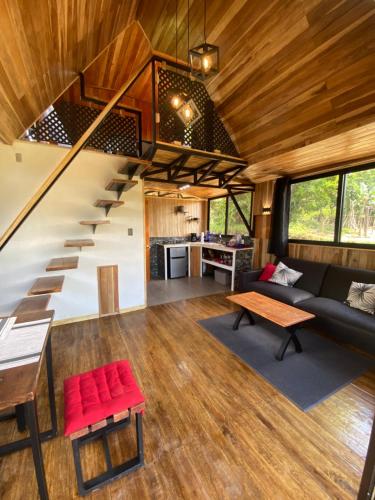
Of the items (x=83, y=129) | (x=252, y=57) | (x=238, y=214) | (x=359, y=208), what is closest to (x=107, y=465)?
(x=83, y=129)

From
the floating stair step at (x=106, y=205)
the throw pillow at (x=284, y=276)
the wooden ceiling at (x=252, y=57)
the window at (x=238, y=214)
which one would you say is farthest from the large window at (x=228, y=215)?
the floating stair step at (x=106, y=205)

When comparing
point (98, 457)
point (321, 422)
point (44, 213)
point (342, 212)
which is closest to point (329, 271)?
point (342, 212)

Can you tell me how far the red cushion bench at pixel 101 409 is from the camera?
1137mm

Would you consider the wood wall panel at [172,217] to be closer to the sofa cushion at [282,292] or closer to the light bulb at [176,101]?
the sofa cushion at [282,292]

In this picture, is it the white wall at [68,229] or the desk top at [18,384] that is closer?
the desk top at [18,384]

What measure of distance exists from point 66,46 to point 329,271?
13.8 ft

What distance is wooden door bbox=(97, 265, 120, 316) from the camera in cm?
335

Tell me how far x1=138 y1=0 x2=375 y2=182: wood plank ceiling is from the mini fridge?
3.39m

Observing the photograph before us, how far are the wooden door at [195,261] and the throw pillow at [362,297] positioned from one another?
12.0ft

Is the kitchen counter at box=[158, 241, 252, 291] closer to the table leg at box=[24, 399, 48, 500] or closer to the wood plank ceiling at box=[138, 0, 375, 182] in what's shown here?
the wood plank ceiling at box=[138, 0, 375, 182]

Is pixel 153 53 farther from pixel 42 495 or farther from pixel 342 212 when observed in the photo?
pixel 42 495

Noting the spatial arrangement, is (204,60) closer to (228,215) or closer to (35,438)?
(35,438)

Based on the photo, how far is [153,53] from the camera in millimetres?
2514

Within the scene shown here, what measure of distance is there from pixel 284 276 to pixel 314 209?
4.37ft
